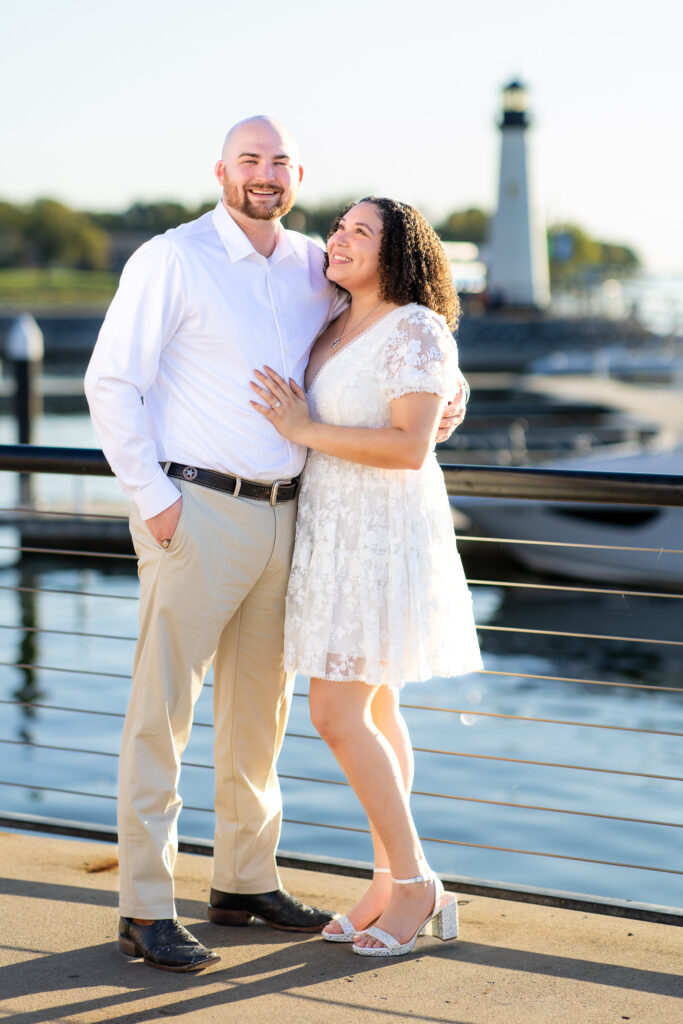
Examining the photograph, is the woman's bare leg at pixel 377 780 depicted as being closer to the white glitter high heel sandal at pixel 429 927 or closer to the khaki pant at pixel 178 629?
the white glitter high heel sandal at pixel 429 927

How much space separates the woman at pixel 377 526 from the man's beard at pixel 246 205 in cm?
14

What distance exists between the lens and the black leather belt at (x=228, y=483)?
250cm

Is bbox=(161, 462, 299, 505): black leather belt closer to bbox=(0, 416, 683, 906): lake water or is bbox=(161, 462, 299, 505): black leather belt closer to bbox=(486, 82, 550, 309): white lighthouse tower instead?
bbox=(0, 416, 683, 906): lake water

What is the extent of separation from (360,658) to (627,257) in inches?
5156

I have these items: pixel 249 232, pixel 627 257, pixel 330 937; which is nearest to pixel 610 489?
pixel 249 232

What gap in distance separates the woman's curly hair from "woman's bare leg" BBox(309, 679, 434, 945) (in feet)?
2.70

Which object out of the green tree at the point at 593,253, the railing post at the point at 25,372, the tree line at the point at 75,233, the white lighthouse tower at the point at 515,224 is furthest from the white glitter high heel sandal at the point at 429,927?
the green tree at the point at 593,253

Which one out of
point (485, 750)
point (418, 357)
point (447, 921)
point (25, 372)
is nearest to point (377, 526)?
point (418, 357)

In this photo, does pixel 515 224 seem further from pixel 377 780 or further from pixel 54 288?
pixel 377 780

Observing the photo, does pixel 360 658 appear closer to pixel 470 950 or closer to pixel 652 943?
pixel 470 950

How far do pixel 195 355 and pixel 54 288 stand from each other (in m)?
70.9

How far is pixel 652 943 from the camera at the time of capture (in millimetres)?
2631

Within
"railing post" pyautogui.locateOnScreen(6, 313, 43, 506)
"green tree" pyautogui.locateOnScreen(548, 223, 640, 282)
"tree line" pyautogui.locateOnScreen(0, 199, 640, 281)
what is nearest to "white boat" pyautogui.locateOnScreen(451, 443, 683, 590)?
"railing post" pyautogui.locateOnScreen(6, 313, 43, 506)

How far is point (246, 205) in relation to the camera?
8.29ft
